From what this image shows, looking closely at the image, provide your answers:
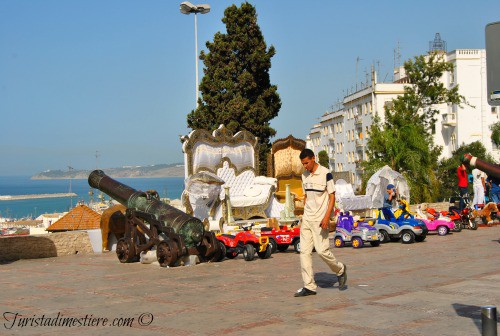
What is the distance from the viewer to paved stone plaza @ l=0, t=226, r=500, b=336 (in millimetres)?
8391

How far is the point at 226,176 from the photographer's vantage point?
2759 cm

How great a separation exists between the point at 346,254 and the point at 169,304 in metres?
7.20

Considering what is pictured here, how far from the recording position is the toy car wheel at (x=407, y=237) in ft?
61.0

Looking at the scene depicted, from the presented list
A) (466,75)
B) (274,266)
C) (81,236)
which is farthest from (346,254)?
(466,75)

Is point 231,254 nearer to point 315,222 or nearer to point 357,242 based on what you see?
point 357,242

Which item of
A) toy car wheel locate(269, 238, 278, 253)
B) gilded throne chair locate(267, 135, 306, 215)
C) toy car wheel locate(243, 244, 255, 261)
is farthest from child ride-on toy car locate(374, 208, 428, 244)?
gilded throne chair locate(267, 135, 306, 215)

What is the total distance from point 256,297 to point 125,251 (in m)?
6.33

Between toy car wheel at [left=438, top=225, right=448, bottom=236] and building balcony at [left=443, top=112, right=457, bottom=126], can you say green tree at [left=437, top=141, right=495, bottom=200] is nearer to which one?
building balcony at [left=443, top=112, right=457, bottom=126]

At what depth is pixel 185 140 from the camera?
26156 mm

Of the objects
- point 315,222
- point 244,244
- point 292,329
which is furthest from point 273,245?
point 292,329

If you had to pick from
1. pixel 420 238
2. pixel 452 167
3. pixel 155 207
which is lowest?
pixel 420 238

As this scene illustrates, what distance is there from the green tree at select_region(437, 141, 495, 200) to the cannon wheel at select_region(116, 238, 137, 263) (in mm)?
37731

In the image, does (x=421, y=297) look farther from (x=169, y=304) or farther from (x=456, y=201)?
(x=456, y=201)

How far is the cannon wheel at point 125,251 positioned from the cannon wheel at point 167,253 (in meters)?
1.19
